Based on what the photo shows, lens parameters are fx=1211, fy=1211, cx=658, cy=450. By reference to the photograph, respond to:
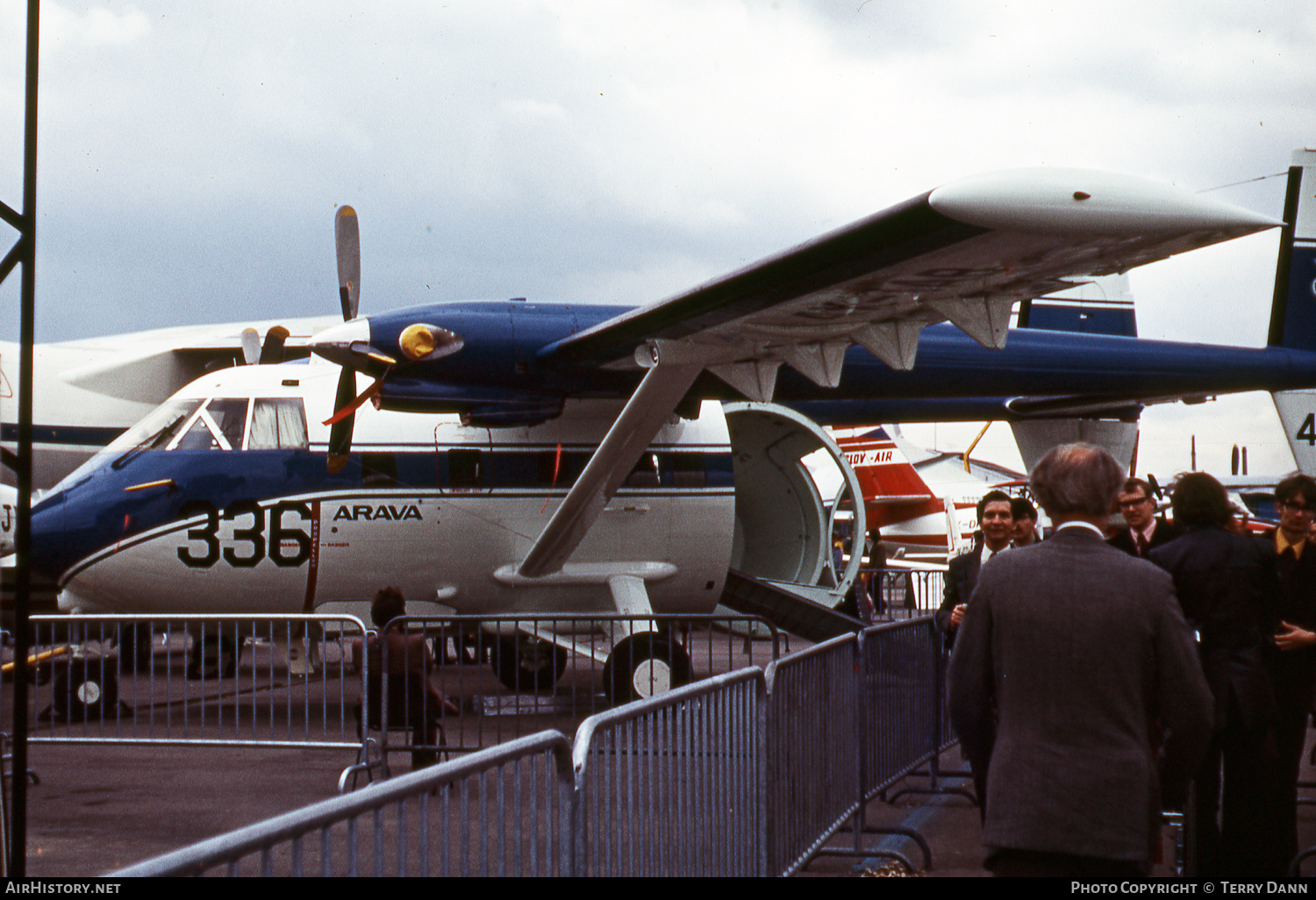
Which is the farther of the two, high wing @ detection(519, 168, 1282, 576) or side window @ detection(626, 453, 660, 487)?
side window @ detection(626, 453, 660, 487)

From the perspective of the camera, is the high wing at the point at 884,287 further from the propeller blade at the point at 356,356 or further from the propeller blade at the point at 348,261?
the propeller blade at the point at 348,261

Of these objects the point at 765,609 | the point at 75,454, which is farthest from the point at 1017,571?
the point at 75,454

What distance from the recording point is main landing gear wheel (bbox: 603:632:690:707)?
Answer: 998cm

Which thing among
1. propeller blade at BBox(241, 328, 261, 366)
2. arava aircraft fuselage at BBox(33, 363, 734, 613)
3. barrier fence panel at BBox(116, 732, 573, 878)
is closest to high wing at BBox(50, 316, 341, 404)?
propeller blade at BBox(241, 328, 261, 366)

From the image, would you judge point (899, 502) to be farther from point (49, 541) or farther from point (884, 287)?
point (884, 287)

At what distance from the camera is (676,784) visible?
385 centimetres

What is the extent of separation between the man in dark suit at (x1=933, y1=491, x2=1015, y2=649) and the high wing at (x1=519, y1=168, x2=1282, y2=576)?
4.39 feet

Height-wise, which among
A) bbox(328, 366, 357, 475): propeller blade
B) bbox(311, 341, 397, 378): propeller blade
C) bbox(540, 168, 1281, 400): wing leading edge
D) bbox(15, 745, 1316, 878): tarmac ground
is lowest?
bbox(15, 745, 1316, 878): tarmac ground

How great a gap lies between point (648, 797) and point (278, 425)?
7701 mm

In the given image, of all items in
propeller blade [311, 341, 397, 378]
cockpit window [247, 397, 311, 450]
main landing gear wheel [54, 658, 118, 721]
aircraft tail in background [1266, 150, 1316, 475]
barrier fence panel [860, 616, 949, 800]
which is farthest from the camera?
aircraft tail in background [1266, 150, 1316, 475]

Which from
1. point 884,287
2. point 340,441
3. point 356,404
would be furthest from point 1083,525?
point 340,441

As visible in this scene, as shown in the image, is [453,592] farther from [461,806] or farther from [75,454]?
[75,454]

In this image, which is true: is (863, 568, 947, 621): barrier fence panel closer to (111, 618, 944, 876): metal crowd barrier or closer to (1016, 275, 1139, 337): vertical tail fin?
(1016, 275, 1139, 337): vertical tail fin

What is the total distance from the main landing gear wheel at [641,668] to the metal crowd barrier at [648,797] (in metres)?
3.55
